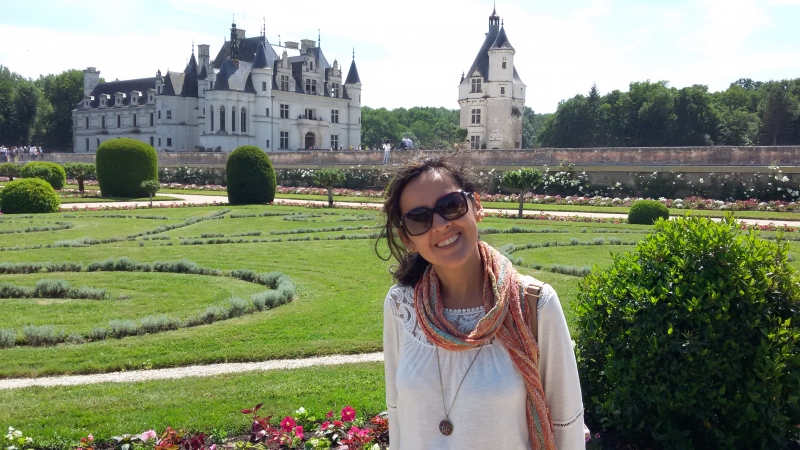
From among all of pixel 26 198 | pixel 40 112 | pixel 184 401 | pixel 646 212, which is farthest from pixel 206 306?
pixel 40 112

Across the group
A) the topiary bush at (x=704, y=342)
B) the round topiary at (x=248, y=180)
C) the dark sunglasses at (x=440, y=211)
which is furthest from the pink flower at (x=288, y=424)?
the round topiary at (x=248, y=180)

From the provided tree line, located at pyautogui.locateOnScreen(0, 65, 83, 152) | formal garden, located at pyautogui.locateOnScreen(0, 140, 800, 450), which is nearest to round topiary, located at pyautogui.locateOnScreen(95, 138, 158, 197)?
formal garden, located at pyautogui.locateOnScreen(0, 140, 800, 450)

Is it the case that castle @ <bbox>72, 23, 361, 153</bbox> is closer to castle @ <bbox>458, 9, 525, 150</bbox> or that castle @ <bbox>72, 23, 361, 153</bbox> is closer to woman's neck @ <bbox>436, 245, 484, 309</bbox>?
castle @ <bbox>458, 9, 525, 150</bbox>

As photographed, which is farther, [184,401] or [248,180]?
[248,180]

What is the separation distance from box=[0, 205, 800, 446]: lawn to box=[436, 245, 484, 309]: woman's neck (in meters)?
1.34

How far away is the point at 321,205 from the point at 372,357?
66.7 feet

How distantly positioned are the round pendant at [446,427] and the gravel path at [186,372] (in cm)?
480

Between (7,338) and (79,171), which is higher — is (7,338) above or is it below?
below

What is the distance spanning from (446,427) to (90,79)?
295 feet

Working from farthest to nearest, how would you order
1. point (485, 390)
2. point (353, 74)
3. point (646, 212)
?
point (353, 74) → point (646, 212) → point (485, 390)

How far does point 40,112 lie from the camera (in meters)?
86.1

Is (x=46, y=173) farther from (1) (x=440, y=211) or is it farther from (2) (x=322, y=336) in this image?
(1) (x=440, y=211)

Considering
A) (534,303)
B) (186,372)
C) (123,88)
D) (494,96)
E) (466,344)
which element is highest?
(123,88)

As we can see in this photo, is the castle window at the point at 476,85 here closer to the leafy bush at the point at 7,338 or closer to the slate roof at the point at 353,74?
the slate roof at the point at 353,74
